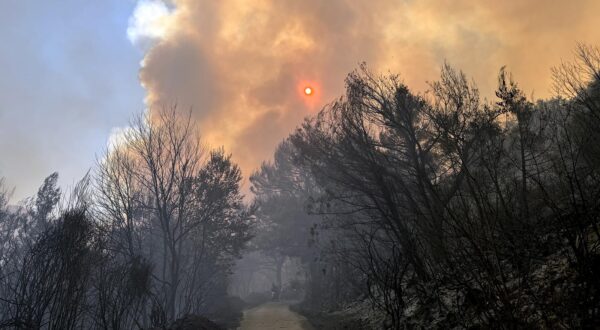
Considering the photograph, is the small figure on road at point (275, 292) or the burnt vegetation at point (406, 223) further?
the small figure on road at point (275, 292)

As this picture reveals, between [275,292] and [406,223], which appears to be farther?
[275,292]

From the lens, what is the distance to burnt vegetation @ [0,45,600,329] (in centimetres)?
441

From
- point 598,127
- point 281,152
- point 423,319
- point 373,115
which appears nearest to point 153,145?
point 373,115

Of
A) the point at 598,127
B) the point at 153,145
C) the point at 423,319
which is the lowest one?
the point at 423,319

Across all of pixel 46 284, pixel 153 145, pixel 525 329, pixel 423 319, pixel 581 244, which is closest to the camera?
pixel 581 244

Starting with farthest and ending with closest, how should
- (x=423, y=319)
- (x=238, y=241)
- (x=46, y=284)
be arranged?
(x=238, y=241), (x=46, y=284), (x=423, y=319)

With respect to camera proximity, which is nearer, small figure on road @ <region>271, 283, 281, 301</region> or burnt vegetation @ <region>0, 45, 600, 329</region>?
burnt vegetation @ <region>0, 45, 600, 329</region>

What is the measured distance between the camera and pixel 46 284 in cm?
863

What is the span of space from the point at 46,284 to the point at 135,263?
2865mm

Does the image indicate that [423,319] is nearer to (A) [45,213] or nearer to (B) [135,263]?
(B) [135,263]

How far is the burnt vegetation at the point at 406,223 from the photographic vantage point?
441cm

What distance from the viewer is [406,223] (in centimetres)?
1111

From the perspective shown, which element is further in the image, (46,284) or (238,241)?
(238,241)

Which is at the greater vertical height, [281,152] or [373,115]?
[281,152]
